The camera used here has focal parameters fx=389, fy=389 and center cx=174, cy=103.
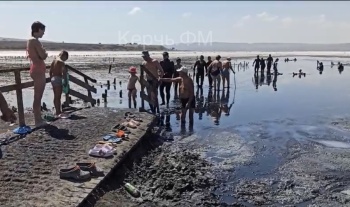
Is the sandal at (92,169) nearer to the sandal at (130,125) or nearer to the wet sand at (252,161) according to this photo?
the wet sand at (252,161)

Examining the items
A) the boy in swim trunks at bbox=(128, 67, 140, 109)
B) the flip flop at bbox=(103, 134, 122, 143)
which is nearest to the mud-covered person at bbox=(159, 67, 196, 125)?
the boy in swim trunks at bbox=(128, 67, 140, 109)

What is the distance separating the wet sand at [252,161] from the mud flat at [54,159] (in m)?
0.53

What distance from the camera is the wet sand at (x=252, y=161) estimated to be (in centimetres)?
625

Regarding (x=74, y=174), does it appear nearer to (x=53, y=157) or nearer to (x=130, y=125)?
(x=53, y=157)


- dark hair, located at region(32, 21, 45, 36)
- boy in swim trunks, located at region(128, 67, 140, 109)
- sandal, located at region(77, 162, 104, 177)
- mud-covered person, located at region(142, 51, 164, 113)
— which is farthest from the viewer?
mud-covered person, located at region(142, 51, 164, 113)

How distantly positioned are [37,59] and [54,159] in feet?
9.12

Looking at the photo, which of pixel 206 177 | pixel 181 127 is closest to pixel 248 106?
pixel 181 127

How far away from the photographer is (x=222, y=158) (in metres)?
8.45

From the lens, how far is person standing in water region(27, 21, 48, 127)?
8172mm

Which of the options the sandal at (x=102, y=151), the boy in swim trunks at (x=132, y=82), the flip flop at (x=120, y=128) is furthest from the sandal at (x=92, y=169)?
the boy in swim trunks at (x=132, y=82)

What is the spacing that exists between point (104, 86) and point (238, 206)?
61.7 ft

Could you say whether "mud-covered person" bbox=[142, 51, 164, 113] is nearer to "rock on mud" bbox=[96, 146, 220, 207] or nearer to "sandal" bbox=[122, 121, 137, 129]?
"sandal" bbox=[122, 121, 137, 129]

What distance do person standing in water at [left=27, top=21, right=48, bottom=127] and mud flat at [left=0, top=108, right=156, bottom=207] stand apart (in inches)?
24.8

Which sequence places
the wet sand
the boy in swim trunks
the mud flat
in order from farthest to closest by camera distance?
1. the boy in swim trunks
2. the wet sand
3. the mud flat
